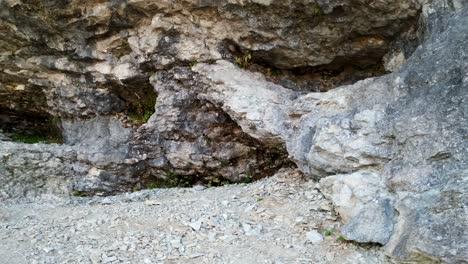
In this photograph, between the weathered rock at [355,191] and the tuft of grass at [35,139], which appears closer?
the weathered rock at [355,191]

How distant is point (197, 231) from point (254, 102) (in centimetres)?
286

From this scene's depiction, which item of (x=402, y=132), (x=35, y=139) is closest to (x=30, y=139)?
(x=35, y=139)

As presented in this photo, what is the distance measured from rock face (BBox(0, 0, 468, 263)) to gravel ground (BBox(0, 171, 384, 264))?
412 mm

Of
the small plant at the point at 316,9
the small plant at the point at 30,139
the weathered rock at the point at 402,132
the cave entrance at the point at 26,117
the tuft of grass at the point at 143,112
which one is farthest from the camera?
the small plant at the point at 30,139

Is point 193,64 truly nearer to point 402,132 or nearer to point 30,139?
point 402,132

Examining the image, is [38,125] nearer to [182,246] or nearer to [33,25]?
[33,25]

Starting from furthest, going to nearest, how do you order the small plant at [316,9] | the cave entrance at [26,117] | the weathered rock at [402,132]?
the cave entrance at [26,117] → the small plant at [316,9] → the weathered rock at [402,132]

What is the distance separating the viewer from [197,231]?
6.17 metres

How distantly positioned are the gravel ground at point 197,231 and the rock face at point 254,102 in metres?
0.41

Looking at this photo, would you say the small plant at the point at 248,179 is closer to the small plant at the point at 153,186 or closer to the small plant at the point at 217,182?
the small plant at the point at 217,182

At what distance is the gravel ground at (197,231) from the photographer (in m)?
5.61

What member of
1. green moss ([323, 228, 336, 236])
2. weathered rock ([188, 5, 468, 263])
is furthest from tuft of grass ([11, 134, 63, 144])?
green moss ([323, 228, 336, 236])

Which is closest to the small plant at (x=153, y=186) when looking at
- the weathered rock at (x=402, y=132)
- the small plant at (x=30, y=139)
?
the weathered rock at (x=402, y=132)

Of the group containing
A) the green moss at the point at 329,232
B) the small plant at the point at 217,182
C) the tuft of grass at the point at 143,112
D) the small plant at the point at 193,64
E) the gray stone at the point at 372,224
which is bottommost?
the small plant at the point at 217,182
